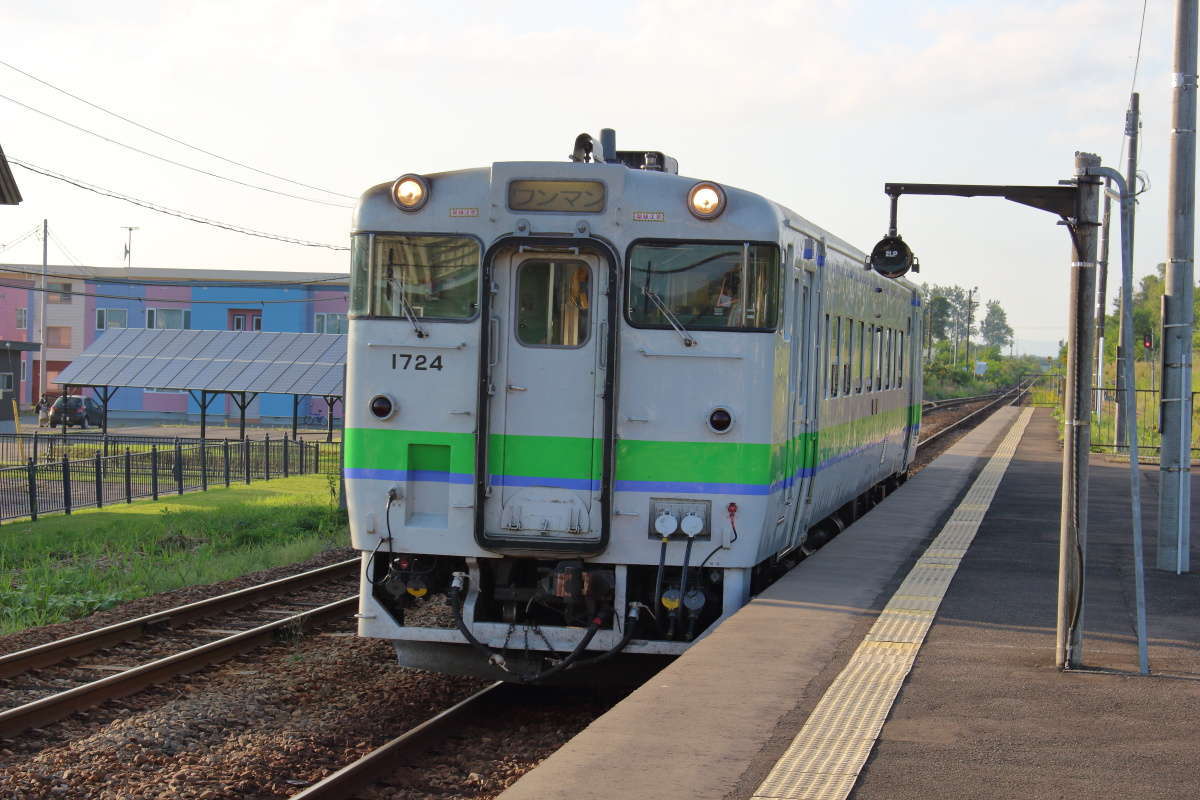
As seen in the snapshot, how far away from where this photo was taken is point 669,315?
→ 847 cm

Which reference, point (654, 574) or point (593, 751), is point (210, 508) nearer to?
point (654, 574)

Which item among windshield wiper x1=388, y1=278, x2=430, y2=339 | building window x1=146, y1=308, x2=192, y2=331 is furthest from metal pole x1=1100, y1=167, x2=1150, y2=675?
building window x1=146, y1=308, x2=192, y2=331

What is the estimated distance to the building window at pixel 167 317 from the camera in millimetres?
62594

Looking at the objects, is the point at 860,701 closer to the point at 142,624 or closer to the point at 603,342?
the point at 603,342

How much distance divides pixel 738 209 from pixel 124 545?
39.9 feet

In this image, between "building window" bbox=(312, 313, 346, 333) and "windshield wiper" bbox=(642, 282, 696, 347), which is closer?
"windshield wiper" bbox=(642, 282, 696, 347)

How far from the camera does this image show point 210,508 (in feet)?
72.6

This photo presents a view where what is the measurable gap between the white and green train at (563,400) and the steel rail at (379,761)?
0.48 metres

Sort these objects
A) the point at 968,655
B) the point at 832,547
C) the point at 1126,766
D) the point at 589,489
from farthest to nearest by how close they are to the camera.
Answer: the point at 832,547 → the point at 589,489 → the point at 968,655 → the point at 1126,766

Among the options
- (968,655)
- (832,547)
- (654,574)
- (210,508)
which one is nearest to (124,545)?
(210,508)

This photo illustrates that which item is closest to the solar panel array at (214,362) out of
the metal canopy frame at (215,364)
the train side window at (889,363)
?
the metal canopy frame at (215,364)

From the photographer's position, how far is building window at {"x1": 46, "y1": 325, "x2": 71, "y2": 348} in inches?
2736

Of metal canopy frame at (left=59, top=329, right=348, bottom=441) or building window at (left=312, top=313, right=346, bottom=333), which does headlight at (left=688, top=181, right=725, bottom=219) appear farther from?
building window at (left=312, top=313, right=346, bottom=333)

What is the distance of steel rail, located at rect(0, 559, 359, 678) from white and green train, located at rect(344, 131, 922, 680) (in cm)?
307
